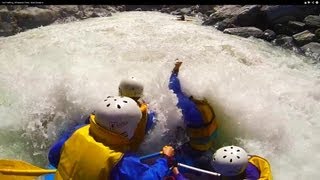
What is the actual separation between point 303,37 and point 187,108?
7.21 meters

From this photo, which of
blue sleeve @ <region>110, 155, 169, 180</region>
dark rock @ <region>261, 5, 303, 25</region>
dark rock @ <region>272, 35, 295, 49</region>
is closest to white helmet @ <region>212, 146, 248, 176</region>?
blue sleeve @ <region>110, 155, 169, 180</region>

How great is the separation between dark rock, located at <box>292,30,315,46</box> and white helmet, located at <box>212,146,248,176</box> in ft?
25.0

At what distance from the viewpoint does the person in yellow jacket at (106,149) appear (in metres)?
3.07

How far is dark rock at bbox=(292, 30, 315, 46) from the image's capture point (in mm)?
10742

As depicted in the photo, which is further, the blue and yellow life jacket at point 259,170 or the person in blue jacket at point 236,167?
the blue and yellow life jacket at point 259,170

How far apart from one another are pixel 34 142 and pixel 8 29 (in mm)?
8102

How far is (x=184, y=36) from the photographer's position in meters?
10.1

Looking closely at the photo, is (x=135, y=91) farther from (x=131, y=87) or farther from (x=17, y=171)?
(x=17, y=171)

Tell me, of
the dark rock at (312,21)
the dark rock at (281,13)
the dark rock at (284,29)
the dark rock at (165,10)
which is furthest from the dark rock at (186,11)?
the dark rock at (312,21)

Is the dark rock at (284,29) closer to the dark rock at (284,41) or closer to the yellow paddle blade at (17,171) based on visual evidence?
the dark rock at (284,41)

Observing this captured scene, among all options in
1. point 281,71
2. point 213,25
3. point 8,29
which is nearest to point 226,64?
point 281,71

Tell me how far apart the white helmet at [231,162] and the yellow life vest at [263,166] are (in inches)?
7.1

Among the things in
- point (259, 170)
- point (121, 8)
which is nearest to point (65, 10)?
point (121, 8)

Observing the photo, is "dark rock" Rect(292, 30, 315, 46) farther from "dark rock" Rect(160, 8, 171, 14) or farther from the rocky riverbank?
"dark rock" Rect(160, 8, 171, 14)
